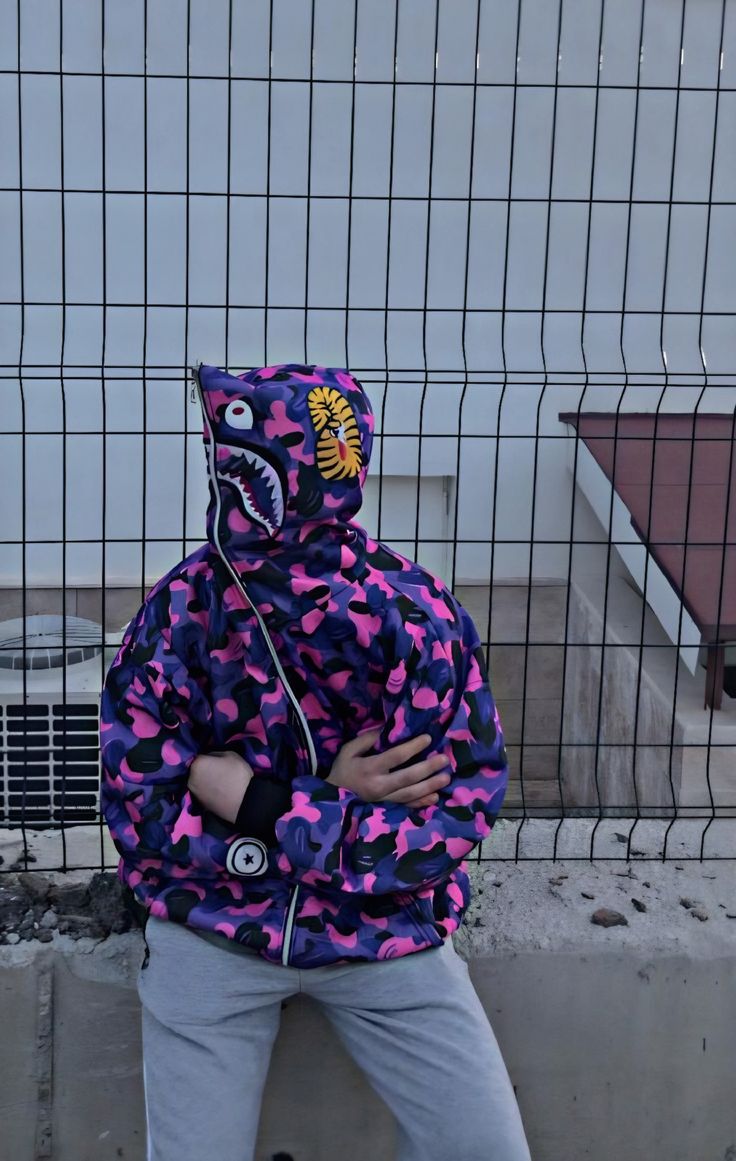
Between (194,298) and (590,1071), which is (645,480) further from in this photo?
(590,1071)

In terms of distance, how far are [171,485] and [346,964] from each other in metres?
5.97

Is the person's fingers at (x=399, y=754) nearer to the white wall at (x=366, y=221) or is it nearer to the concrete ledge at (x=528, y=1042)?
the concrete ledge at (x=528, y=1042)

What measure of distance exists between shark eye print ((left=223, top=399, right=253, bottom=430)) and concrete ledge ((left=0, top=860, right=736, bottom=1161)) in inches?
44.8

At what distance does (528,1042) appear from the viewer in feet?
7.66

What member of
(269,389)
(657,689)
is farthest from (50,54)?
(269,389)

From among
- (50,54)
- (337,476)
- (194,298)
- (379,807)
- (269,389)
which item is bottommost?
(379,807)

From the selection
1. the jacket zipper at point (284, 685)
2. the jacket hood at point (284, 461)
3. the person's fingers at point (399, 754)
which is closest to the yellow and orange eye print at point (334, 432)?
the jacket hood at point (284, 461)

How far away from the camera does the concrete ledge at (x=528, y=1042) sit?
2242 millimetres

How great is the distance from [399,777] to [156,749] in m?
0.37

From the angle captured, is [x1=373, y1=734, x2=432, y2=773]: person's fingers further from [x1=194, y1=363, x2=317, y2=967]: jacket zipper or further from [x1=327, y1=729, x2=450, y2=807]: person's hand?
[x1=194, y1=363, x2=317, y2=967]: jacket zipper

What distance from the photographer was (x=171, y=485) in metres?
7.55

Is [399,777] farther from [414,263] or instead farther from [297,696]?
[414,263]

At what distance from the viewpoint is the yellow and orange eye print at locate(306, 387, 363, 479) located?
1.68 m

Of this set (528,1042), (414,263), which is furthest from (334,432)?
(414,263)
